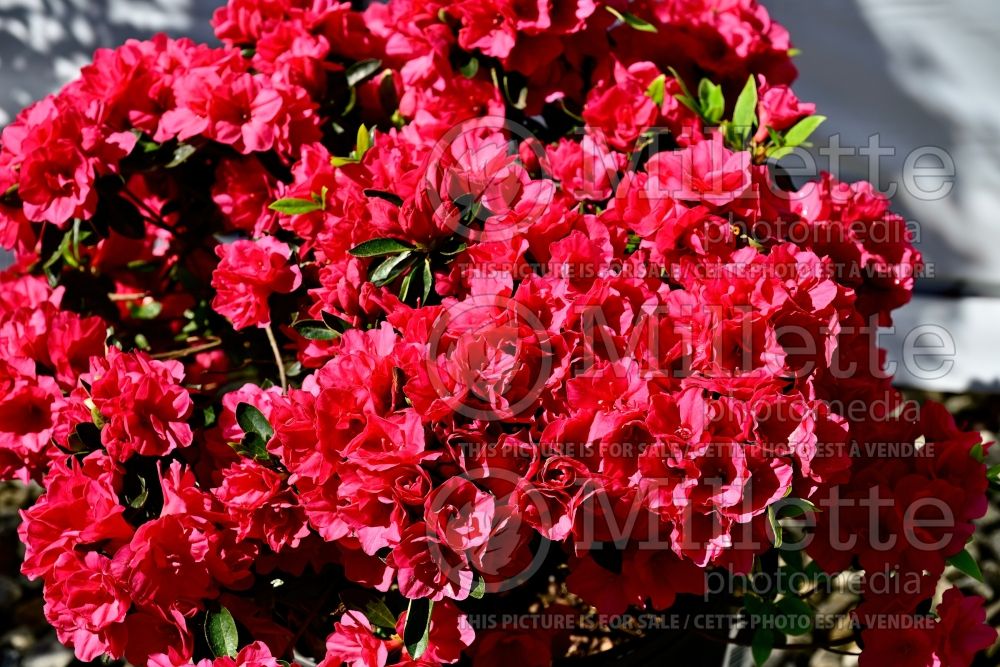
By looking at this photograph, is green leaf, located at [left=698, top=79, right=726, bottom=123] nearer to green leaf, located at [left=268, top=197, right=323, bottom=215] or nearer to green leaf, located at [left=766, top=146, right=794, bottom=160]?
green leaf, located at [left=766, top=146, right=794, bottom=160]

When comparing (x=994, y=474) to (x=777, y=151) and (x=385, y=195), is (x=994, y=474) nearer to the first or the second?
(x=777, y=151)

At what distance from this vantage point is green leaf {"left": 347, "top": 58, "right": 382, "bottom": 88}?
1.38 m

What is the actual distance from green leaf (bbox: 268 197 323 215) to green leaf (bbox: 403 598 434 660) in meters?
0.52

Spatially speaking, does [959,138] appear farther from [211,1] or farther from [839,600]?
[211,1]

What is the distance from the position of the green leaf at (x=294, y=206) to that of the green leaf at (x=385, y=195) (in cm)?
14

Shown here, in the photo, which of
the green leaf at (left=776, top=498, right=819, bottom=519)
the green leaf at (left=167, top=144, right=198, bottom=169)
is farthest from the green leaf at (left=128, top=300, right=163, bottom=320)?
the green leaf at (left=776, top=498, right=819, bottom=519)

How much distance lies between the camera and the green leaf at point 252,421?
1099 mm

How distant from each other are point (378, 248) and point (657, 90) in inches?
18.0

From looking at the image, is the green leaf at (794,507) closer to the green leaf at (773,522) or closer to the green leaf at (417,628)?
the green leaf at (773,522)

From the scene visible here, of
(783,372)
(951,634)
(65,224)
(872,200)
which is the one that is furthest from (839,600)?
(65,224)

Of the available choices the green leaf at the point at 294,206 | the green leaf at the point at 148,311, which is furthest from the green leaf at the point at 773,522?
the green leaf at the point at 148,311

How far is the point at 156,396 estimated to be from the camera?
3.69ft

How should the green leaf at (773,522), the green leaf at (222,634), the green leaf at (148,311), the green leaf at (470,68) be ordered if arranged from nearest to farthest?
the green leaf at (773,522) → the green leaf at (222,634) → the green leaf at (470,68) → the green leaf at (148,311)

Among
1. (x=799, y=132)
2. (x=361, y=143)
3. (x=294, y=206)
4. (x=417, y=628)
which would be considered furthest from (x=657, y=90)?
(x=417, y=628)
